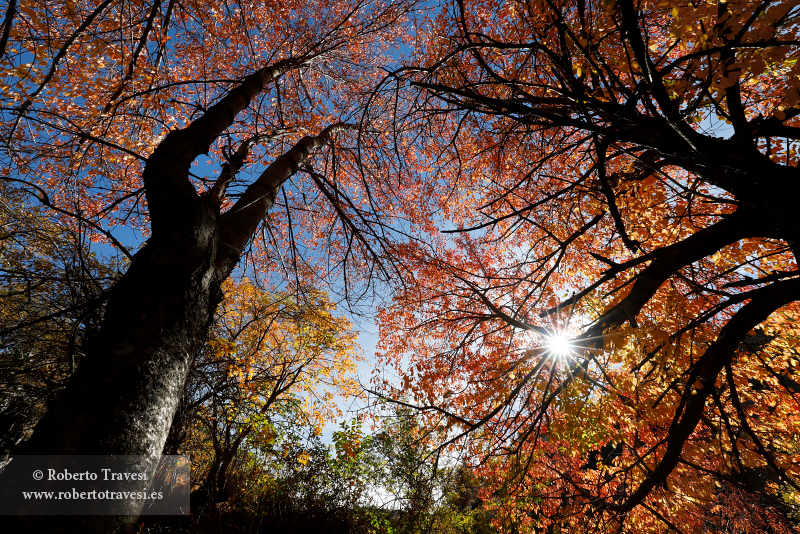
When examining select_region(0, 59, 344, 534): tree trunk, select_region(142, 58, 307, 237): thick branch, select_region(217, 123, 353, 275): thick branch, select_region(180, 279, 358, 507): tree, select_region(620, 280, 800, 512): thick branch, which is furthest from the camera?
select_region(180, 279, 358, 507): tree

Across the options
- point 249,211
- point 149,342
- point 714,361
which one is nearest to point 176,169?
point 249,211

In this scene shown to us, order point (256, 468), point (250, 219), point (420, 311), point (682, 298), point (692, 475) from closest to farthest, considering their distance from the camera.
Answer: point (250, 219) → point (682, 298) → point (420, 311) → point (692, 475) → point (256, 468)

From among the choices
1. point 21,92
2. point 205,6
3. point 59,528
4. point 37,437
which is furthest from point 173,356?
point 205,6

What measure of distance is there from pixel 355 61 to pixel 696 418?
300 inches

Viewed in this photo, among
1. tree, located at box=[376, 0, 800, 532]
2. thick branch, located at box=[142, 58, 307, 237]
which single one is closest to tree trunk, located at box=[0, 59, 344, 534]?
thick branch, located at box=[142, 58, 307, 237]

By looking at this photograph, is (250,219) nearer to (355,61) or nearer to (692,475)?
(355,61)

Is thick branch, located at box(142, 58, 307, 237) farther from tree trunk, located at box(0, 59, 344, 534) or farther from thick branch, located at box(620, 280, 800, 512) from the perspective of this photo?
thick branch, located at box(620, 280, 800, 512)

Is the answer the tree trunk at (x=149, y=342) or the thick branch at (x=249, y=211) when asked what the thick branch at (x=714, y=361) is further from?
the thick branch at (x=249, y=211)

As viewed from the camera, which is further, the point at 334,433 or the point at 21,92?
the point at 334,433

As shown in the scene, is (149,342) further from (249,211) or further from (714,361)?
(714,361)

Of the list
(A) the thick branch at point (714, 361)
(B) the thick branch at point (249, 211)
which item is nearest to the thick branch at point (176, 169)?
(B) the thick branch at point (249, 211)

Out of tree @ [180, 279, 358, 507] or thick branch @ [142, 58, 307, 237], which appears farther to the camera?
tree @ [180, 279, 358, 507]

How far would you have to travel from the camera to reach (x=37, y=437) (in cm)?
115

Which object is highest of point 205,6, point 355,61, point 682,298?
point 355,61
